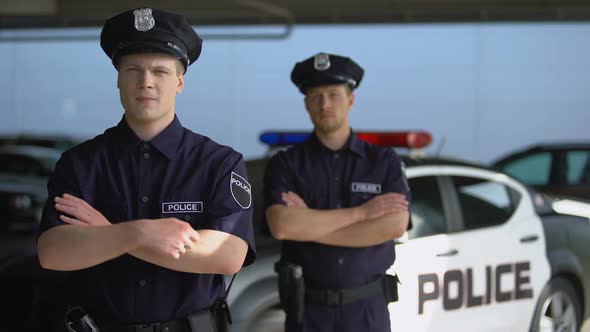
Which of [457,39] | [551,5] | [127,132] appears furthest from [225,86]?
[127,132]

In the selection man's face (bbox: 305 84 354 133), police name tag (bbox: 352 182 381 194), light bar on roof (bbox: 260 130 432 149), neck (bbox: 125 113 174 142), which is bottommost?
police name tag (bbox: 352 182 381 194)

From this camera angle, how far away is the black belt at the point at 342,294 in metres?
3.54

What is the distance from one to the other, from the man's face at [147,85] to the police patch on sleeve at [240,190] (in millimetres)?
266

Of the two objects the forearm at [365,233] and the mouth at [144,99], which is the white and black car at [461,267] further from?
the mouth at [144,99]

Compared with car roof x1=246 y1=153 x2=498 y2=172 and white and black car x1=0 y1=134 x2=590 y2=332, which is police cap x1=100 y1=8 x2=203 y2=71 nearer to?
white and black car x1=0 y1=134 x2=590 y2=332

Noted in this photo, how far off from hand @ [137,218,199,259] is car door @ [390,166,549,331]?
2272 mm

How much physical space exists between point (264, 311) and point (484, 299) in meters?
1.32

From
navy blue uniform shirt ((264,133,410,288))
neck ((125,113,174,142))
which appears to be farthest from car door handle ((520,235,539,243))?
neck ((125,113,174,142))

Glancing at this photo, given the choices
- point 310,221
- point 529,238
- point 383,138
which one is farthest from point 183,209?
point 529,238

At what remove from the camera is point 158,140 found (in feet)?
7.85

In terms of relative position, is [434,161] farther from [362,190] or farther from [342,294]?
[342,294]

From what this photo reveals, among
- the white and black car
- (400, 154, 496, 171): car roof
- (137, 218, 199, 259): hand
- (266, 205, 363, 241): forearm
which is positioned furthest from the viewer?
(400, 154, 496, 171): car roof

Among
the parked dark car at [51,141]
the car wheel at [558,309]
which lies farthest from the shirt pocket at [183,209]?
the parked dark car at [51,141]

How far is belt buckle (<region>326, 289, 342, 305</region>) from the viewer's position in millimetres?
3543
